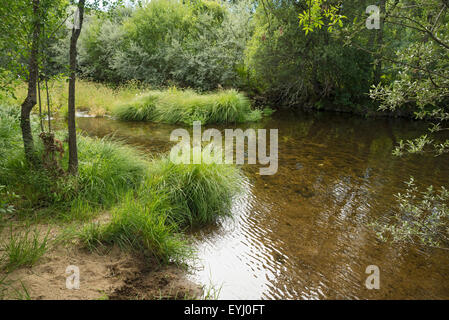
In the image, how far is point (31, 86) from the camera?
11.3ft

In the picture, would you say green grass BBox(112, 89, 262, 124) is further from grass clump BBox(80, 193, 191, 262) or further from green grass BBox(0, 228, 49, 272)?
green grass BBox(0, 228, 49, 272)

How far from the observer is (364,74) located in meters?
12.1

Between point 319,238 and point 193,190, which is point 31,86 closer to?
point 193,190

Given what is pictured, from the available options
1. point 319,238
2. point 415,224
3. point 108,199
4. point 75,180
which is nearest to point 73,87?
point 75,180

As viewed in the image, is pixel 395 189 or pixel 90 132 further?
pixel 90 132

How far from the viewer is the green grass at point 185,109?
35.2ft

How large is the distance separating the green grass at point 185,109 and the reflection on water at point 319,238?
12.8ft

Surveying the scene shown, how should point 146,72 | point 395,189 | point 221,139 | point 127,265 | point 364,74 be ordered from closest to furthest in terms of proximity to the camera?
A: point 127,265 → point 395,189 → point 221,139 → point 364,74 → point 146,72

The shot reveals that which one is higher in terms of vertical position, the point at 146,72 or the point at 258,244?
the point at 146,72

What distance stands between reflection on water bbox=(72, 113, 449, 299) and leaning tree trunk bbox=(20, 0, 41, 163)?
2.42 metres

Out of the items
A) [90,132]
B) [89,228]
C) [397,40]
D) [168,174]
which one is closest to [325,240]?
[168,174]

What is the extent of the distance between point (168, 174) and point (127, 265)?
58.4 inches

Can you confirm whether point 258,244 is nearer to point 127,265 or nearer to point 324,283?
point 324,283

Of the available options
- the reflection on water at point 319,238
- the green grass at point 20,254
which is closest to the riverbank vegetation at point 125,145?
the green grass at point 20,254
